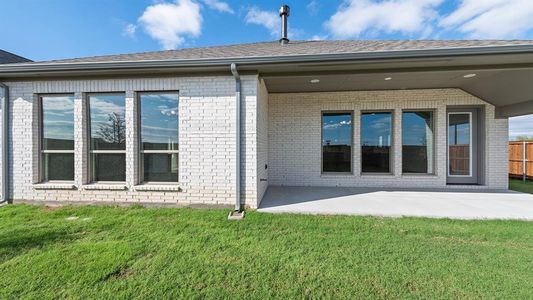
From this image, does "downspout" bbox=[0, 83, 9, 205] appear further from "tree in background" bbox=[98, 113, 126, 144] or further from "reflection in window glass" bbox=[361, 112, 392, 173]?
"reflection in window glass" bbox=[361, 112, 392, 173]

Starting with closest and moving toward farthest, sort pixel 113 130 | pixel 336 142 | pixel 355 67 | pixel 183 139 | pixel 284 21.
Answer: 1. pixel 355 67
2. pixel 183 139
3. pixel 113 130
4. pixel 336 142
5. pixel 284 21

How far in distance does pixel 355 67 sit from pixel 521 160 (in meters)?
9.72

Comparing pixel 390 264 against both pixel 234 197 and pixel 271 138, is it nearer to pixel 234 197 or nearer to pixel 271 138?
pixel 234 197

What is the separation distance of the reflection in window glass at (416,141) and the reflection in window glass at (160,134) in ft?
21.3

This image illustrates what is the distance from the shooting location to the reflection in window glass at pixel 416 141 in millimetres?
6852

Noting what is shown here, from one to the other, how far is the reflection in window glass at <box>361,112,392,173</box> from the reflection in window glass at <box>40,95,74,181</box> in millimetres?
7569

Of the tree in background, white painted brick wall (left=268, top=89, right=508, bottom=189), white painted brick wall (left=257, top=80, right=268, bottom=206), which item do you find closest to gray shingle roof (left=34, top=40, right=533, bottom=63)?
white painted brick wall (left=257, top=80, right=268, bottom=206)

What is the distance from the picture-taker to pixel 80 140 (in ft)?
15.8

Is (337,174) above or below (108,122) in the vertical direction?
below

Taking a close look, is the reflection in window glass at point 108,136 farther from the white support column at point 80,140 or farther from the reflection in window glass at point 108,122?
the white support column at point 80,140

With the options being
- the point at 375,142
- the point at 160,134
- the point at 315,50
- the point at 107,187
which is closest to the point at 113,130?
the point at 160,134

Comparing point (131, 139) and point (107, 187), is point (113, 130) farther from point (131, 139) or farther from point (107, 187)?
point (107, 187)

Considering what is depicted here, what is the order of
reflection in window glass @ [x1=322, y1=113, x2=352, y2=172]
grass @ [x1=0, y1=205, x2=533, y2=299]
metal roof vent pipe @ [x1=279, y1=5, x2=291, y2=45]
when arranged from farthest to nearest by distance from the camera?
metal roof vent pipe @ [x1=279, y1=5, x2=291, y2=45]
reflection in window glass @ [x1=322, y1=113, x2=352, y2=172]
grass @ [x1=0, y1=205, x2=533, y2=299]

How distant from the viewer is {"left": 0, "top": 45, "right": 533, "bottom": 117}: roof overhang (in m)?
3.85
